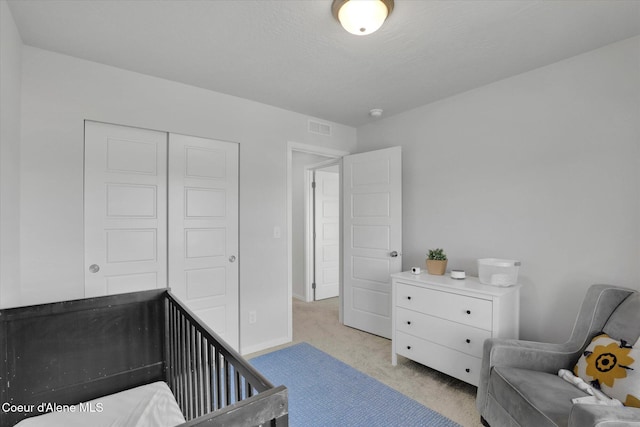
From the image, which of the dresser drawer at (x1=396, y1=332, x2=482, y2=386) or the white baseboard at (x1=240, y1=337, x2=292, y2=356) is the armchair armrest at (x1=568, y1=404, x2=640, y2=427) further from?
the white baseboard at (x1=240, y1=337, x2=292, y2=356)

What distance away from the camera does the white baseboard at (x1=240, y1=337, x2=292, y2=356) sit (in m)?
2.91

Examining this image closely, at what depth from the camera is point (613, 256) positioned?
2004 millimetres

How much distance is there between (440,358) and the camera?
93.8 inches

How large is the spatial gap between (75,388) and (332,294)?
3.78 meters

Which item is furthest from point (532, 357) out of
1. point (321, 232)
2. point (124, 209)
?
point (321, 232)

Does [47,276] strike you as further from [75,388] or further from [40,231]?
[75,388]

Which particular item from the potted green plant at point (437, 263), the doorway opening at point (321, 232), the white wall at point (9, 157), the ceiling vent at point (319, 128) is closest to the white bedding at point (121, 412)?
the white wall at point (9, 157)

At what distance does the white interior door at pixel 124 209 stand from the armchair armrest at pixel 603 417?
260cm

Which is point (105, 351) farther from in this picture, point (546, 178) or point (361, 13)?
point (546, 178)

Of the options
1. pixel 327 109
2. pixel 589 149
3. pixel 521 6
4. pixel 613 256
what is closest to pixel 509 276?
pixel 613 256

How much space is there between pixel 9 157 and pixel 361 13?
2026 mm

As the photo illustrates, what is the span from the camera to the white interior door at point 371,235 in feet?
10.5

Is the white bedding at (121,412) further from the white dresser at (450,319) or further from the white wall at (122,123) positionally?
the white dresser at (450,319)

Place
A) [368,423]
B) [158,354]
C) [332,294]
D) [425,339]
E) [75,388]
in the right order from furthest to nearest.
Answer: [332,294], [425,339], [368,423], [158,354], [75,388]
